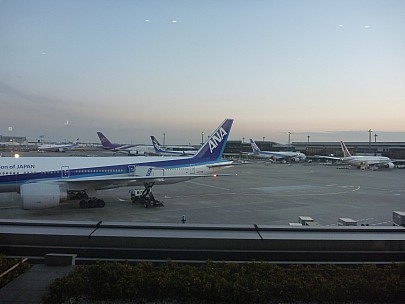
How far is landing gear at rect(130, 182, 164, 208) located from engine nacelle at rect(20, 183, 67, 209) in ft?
17.1

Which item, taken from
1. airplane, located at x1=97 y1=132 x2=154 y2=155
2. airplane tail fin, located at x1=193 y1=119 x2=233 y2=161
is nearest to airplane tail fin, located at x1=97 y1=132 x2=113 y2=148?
airplane, located at x1=97 y1=132 x2=154 y2=155

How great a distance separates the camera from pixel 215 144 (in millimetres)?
26547

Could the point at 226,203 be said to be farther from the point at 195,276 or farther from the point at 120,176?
the point at 195,276

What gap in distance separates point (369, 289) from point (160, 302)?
11.1 feet

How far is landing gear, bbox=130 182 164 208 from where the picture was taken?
21125 millimetres

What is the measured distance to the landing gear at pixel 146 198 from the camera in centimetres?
2112

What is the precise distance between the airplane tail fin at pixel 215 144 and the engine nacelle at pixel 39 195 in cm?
1091

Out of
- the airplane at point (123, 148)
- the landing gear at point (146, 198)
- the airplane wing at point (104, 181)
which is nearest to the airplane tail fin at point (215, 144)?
the airplane wing at point (104, 181)

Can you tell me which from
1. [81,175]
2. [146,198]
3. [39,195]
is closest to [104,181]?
[81,175]

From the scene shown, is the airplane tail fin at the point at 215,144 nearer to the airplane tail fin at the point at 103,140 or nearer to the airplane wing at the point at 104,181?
the airplane wing at the point at 104,181

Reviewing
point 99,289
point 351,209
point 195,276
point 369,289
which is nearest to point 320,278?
point 369,289

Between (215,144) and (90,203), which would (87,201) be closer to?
(90,203)

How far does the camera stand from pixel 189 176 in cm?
2366

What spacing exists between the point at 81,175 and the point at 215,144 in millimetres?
10279
